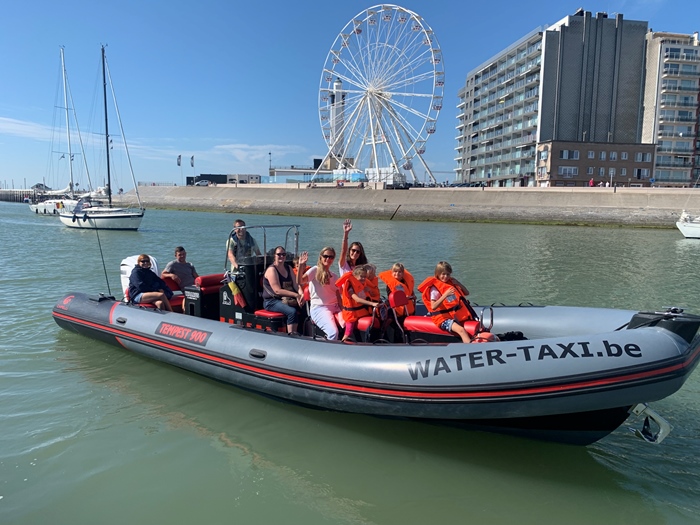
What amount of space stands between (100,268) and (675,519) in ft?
49.8

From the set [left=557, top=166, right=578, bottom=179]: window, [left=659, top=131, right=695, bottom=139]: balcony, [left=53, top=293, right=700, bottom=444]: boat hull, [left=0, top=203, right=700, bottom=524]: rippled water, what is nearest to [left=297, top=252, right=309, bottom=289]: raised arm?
[left=53, top=293, right=700, bottom=444]: boat hull

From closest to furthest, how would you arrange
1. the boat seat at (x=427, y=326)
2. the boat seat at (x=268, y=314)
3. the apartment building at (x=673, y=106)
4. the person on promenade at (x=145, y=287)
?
the boat seat at (x=427, y=326)
the boat seat at (x=268, y=314)
the person on promenade at (x=145, y=287)
the apartment building at (x=673, y=106)

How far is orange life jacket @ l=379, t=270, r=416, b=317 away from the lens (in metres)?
5.74

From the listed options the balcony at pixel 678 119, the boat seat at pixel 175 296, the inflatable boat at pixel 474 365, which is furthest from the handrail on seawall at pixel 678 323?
the balcony at pixel 678 119

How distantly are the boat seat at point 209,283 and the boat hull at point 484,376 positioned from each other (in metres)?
1.21

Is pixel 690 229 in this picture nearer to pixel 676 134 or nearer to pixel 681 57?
pixel 676 134

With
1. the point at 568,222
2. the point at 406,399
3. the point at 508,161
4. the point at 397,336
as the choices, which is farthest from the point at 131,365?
the point at 508,161

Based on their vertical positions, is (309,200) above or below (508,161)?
below

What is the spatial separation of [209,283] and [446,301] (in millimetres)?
3190

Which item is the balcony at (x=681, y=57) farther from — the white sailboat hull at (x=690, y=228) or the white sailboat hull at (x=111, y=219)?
the white sailboat hull at (x=111, y=219)

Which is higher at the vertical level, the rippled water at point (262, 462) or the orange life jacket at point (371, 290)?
the orange life jacket at point (371, 290)

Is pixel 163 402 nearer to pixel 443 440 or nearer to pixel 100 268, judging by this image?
pixel 443 440

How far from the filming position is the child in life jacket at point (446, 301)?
17.6 feet

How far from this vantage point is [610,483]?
4332mm
